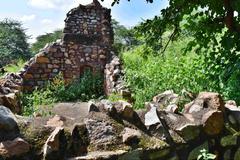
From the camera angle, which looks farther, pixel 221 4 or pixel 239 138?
pixel 239 138

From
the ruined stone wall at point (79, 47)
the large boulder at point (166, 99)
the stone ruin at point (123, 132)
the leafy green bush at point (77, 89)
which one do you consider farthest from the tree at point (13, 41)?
the stone ruin at point (123, 132)

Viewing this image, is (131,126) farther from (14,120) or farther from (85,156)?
(14,120)

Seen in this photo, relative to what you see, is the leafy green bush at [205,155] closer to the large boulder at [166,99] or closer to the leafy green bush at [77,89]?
the large boulder at [166,99]

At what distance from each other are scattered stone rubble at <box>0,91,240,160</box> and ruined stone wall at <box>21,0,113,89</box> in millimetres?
8357

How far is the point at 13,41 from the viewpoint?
2602 centimetres

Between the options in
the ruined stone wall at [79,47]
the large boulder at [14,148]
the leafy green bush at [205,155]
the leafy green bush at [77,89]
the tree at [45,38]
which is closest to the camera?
the large boulder at [14,148]

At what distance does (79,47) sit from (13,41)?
1434 cm

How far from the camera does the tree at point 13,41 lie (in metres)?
23.7

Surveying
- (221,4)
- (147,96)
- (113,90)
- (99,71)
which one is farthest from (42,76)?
(221,4)

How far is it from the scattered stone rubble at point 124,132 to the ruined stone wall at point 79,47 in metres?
8.36

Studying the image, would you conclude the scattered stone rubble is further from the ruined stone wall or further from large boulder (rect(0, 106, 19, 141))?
the ruined stone wall

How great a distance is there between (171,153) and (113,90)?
254 inches

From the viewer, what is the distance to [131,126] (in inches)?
138

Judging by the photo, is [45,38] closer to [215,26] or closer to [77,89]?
[77,89]
